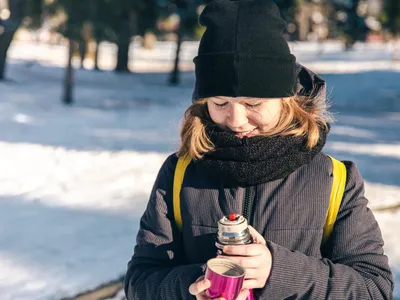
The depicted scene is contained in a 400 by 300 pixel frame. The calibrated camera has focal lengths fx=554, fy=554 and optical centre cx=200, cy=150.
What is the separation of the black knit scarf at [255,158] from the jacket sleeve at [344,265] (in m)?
0.20

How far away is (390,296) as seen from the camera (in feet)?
5.77

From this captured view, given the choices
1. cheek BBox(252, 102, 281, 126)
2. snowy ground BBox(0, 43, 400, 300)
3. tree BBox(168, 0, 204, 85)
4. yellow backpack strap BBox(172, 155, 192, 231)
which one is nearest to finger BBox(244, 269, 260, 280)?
yellow backpack strap BBox(172, 155, 192, 231)

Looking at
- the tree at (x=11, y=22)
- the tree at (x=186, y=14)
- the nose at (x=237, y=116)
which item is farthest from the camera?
the tree at (x=186, y=14)

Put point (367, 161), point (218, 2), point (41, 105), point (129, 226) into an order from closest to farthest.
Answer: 1. point (218, 2)
2. point (129, 226)
3. point (367, 161)
4. point (41, 105)

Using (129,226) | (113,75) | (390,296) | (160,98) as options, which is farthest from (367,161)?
(113,75)

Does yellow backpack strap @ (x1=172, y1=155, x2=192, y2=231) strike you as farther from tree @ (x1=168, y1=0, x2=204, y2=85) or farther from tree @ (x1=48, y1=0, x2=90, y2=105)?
tree @ (x1=168, y1=0, x2=204, y2=85)

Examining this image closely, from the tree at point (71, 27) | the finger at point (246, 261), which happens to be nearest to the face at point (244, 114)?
the finger at point (246, 261)

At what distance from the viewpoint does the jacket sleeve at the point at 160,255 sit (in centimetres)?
169

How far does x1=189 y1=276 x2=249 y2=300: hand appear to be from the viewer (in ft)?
4.84

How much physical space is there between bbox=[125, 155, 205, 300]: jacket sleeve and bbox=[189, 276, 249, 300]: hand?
0.14 metres

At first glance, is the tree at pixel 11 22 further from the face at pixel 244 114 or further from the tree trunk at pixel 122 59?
the face at pixel 244 114

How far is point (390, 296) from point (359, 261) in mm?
171

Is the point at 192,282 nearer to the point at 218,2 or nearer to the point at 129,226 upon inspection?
the point at 218,2

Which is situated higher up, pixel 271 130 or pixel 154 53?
pixel 271 130
